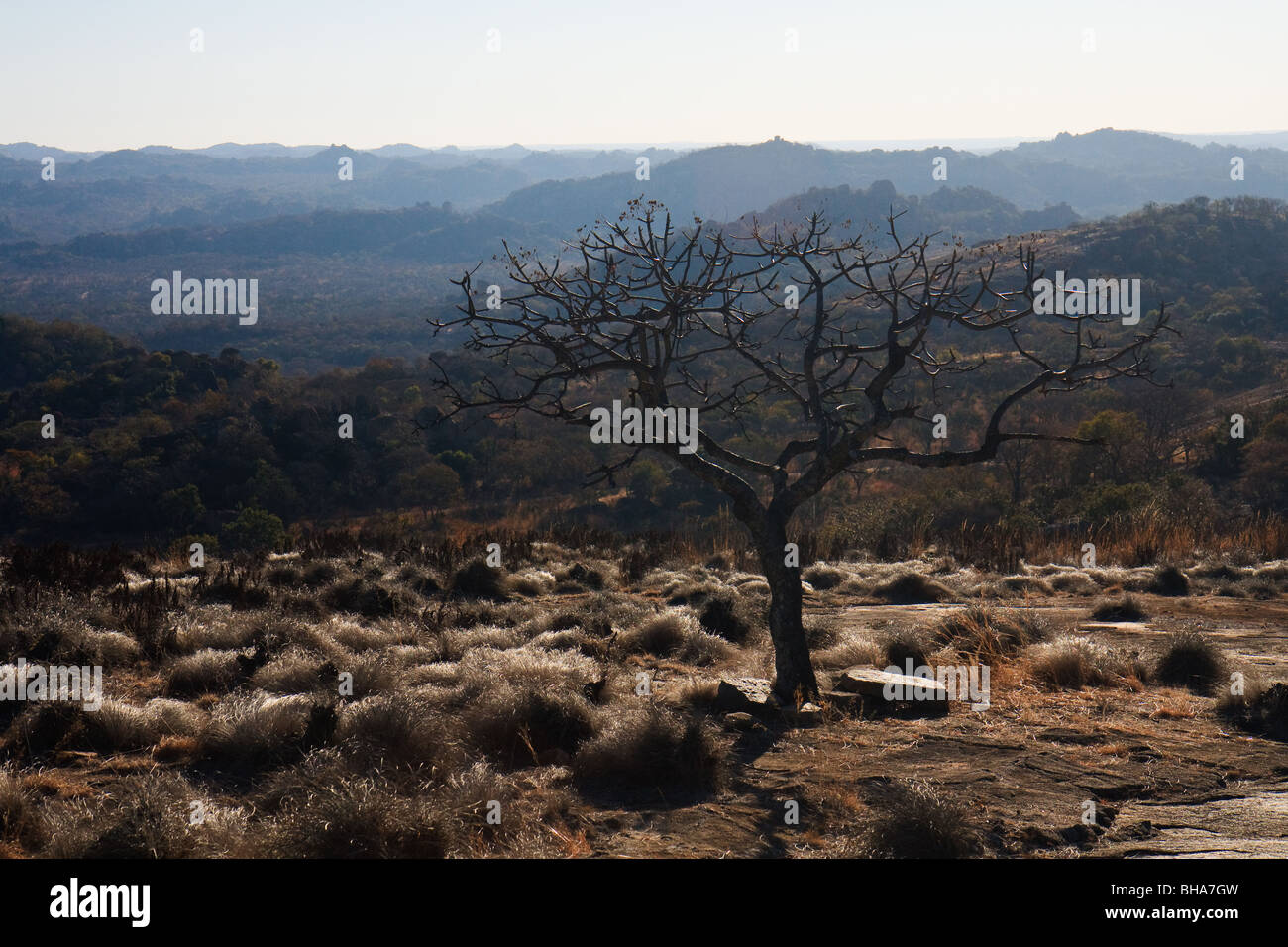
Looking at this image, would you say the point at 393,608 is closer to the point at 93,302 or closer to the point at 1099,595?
the point at 1099,595

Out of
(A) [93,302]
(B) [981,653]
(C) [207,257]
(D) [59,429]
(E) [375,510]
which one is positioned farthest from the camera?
(C) [207,257]

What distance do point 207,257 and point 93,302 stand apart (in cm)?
4329

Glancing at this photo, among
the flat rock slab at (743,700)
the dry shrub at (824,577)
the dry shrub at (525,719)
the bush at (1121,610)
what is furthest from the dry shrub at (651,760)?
the dry shrub at (824,577)

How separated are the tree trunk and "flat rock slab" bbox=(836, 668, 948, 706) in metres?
0.36

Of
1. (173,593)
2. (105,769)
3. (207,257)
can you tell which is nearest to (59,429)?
(173,593)

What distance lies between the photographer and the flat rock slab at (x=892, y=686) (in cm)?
634

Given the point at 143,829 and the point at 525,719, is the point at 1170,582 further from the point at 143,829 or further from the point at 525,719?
the point at 143,829

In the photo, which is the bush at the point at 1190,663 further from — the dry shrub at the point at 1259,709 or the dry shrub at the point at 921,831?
the dry shrub at the point at 921,831

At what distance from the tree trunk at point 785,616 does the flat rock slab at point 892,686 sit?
1.19ft

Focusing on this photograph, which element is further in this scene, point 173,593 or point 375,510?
point 375,510

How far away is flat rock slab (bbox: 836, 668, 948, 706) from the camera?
634 centimetres

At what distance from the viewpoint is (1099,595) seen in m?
10.6

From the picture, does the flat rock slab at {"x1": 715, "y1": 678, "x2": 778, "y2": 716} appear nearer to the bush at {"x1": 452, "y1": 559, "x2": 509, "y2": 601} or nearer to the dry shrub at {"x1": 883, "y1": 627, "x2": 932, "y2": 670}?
the dry shrub at {"x1": 883, "y1": 627, "x2": 932, "y2": 670}

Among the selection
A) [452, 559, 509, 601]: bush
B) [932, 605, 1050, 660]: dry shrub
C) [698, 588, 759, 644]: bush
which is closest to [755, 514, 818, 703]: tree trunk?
[932, 605, 1050, 660]: dry shrub
